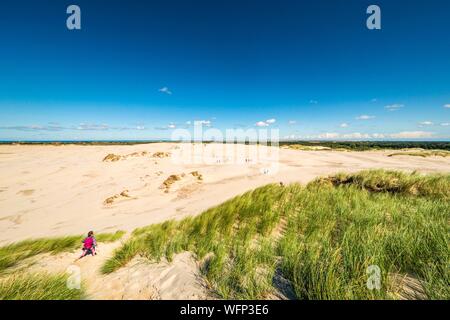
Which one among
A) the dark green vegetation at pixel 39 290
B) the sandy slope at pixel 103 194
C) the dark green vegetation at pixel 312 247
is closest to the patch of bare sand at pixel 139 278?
the dark green vegetation at pixel 312 247

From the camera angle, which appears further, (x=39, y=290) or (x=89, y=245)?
(x=89, y=245)

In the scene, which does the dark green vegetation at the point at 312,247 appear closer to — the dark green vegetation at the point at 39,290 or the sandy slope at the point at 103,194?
the dark green vegetation at the point at 39,290

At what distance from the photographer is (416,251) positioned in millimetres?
2943

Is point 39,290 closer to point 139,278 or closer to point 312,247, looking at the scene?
point 139,278

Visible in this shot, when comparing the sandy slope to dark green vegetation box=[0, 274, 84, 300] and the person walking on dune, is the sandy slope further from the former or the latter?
dark green vegetation box=[0, 274, 84, 300]

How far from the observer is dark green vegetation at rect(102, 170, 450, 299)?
2.48m

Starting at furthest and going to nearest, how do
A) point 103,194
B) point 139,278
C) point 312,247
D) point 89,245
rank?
Result: point 103,194 < point 89,245 < point 139,278 < point 312,247

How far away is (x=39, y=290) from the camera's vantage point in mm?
2660

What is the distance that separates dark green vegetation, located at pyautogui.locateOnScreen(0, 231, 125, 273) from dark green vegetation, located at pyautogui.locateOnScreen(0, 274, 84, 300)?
5.80 ft

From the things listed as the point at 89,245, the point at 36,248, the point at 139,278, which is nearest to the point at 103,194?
the point at 36,248

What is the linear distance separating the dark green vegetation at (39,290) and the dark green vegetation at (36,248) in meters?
1.77

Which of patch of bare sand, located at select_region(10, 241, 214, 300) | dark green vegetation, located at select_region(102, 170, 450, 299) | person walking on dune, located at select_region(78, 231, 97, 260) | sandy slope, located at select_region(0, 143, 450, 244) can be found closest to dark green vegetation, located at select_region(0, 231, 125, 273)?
patch of bare sand, located at select_region(10, 241, 214, 300)

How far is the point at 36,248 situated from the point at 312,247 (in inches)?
242

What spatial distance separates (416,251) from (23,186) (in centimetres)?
1751
